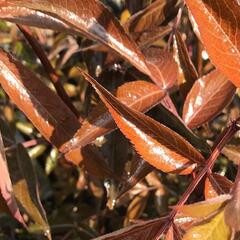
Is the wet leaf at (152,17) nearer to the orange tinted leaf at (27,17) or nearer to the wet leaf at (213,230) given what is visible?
the orange tinted leaf at (27,17)

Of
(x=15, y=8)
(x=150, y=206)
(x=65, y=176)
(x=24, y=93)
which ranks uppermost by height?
(x=15, y=8)

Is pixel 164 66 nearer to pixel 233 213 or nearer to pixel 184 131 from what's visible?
pixel 184 131

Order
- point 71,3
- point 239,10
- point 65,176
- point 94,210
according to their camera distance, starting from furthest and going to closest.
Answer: point 65,176
point 94,210
point 71,3
point 239,10

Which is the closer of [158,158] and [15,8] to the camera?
[158,158]

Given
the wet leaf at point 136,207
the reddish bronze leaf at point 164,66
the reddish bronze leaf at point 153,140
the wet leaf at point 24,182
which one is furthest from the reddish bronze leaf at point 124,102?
the wet leaf at point 136,207

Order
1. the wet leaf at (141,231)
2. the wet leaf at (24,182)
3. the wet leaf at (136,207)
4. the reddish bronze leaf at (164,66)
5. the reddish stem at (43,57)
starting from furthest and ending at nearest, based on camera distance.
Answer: the wet leaf at (136,207) → the reddish stem at (43,57) → the wet leaf at (24,182) → the reddish bronze leaf at (164,66) → the wet leaf at (141,231)

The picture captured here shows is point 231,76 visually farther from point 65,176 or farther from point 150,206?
point 65,176

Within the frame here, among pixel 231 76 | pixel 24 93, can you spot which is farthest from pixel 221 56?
pixel 24 93
